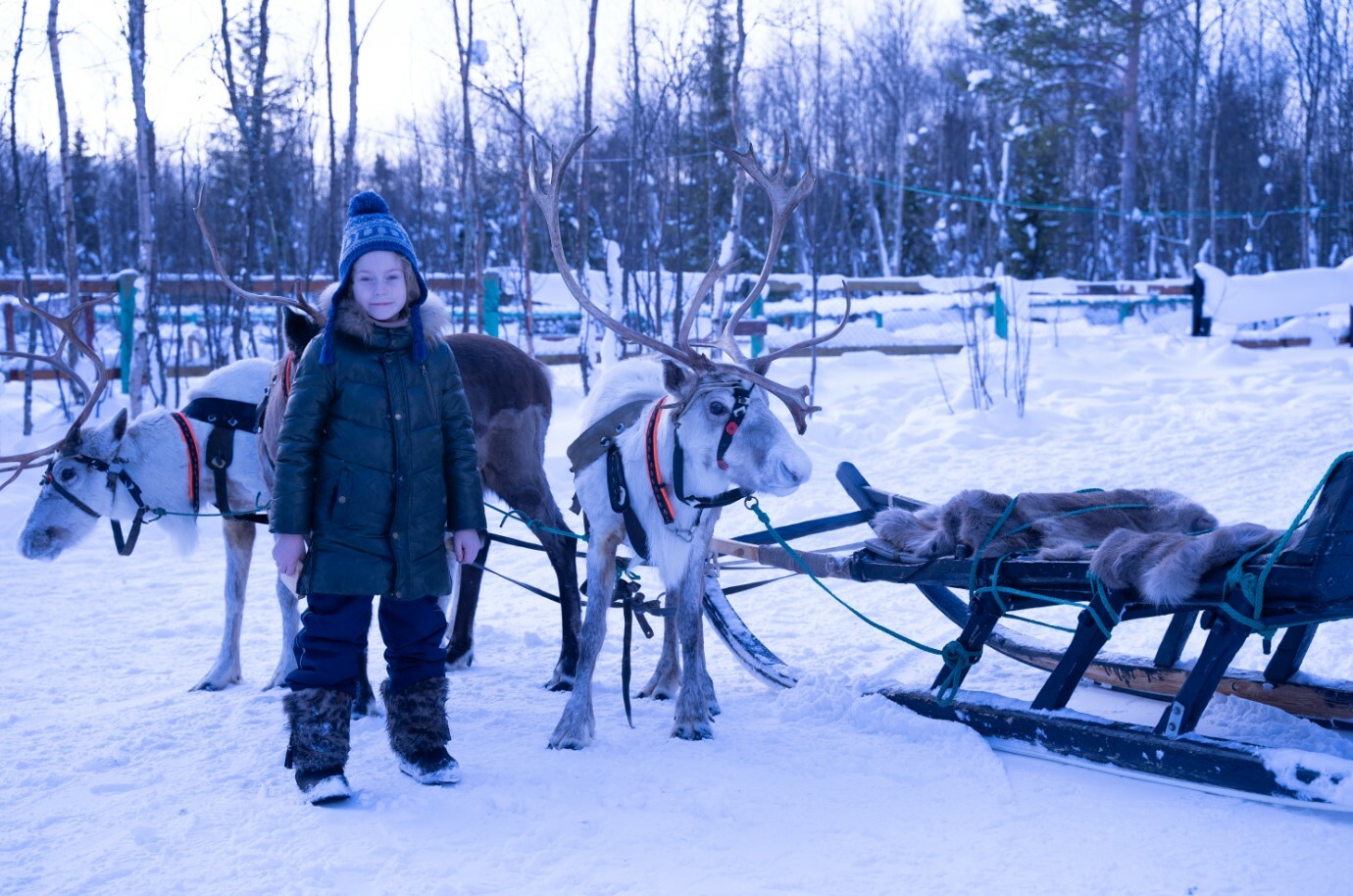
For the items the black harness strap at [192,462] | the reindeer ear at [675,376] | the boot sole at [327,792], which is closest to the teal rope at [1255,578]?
the reindeer ear at [675,376]

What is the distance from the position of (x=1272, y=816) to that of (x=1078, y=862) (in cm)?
60

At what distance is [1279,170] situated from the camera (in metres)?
33.6

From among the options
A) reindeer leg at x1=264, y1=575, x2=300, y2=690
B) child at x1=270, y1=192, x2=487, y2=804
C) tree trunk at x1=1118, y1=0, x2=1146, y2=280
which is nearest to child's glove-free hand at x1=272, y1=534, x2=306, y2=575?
child at x1=270, y1=192, x2=487, y2=804

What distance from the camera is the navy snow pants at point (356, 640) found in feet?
9.94

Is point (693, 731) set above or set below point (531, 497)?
below

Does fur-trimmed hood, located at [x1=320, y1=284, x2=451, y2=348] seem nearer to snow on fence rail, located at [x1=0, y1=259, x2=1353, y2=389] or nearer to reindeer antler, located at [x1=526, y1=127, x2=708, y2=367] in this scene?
reindeer antler, located at [x1=526, y1=127, x2=708, y2=367]

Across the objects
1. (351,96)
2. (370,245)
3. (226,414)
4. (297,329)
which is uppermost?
(351,96)

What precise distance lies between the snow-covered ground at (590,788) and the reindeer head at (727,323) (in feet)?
3.66

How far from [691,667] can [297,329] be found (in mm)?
1771

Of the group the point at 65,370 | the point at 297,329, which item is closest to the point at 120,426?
the point at 65,370

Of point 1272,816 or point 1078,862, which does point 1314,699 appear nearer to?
point 1272,816

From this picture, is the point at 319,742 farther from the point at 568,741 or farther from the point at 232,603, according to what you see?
the point at 232,603

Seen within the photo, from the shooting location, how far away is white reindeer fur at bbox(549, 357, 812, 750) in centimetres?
339

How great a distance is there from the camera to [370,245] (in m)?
2.98
